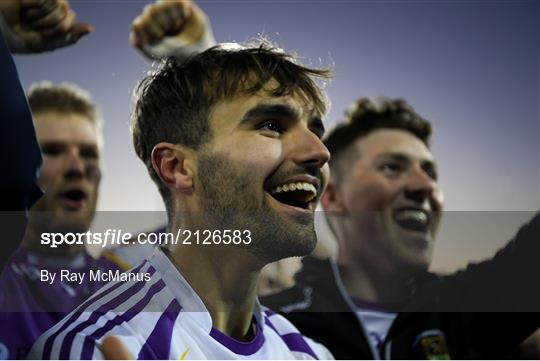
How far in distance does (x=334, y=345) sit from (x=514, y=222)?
1.63 ft

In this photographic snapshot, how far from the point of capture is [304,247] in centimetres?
119

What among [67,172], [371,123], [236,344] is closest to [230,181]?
[236,344]

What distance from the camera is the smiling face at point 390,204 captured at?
1.51 m

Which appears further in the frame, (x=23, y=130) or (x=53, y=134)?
(x=53, y=134)

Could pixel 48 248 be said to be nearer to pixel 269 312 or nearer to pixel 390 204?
pixel 269 312

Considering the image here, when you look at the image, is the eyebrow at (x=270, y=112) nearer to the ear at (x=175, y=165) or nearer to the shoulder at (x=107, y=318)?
the ear at (x=175, y=165)

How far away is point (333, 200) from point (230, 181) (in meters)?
0.42

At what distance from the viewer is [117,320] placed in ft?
3.54

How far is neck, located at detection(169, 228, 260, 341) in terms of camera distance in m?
1.19

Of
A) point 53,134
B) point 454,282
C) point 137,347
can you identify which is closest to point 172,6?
point 53,134

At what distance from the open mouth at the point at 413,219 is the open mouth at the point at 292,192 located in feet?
1.28

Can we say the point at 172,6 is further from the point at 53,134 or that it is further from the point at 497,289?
the point at 497,289

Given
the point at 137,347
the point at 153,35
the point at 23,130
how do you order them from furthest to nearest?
the point at 153,35 → the point at 137,347 → the point at 23,130

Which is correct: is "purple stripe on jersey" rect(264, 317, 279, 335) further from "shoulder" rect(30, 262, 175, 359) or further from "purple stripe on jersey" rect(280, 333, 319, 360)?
"shoulder" rect(30, 262, 175, 359)
